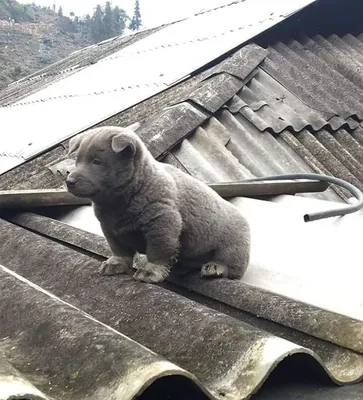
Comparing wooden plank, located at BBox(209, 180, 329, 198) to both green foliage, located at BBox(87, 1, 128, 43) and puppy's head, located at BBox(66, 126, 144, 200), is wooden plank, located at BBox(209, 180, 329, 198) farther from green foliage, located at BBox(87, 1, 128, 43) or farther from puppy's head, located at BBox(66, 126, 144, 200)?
green foliage, located at BBox(87, 1, 128, 43)

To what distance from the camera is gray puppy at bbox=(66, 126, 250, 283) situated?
2.79 m

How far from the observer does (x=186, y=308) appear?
2.36 metres

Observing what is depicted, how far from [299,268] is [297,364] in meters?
0.99

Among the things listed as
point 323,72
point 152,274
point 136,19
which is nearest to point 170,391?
point 152,274

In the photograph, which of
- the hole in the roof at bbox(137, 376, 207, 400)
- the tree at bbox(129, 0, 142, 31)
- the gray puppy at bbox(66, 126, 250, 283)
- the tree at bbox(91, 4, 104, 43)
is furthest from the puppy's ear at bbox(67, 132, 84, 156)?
the tree at bbox(129, 0, 142, 31)

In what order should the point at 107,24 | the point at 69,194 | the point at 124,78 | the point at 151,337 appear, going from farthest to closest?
the point at 107,24, the point at 124,78, the point at 69,194, the point at 151,337

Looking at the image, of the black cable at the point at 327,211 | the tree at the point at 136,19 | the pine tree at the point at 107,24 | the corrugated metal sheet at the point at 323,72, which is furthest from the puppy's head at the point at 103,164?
the tree at the point at 136,19

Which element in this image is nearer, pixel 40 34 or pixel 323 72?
pixel 323 72

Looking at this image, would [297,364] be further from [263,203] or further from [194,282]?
[263,203]

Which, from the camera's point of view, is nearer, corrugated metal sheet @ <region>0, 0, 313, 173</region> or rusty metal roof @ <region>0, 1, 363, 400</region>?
rusty metal roof @ <region>0, 1, 363, 400</region>

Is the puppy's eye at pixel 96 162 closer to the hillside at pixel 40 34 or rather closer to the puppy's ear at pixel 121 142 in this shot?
the puppy's ear at pixel 121 142

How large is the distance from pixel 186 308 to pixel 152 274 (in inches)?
19.9

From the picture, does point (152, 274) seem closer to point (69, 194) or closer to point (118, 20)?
point (69, 194)

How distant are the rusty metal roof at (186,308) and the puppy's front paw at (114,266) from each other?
0.05m
